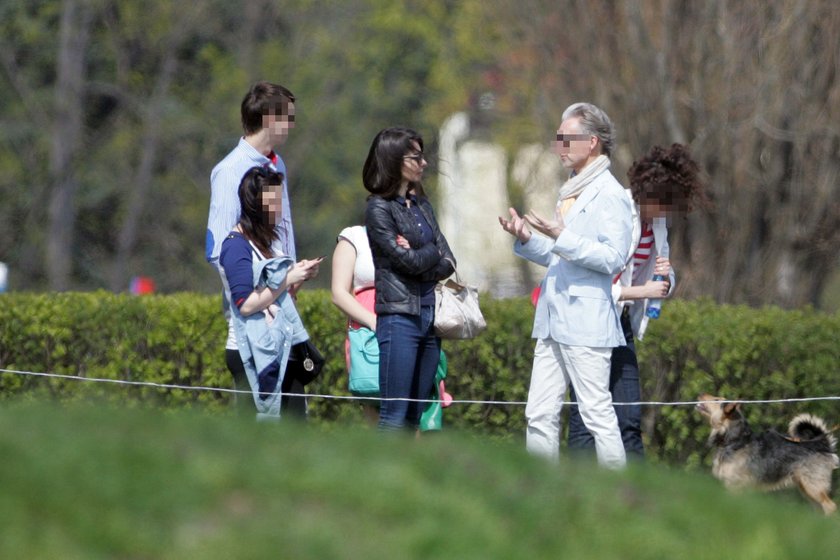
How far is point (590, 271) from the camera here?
22.3ft

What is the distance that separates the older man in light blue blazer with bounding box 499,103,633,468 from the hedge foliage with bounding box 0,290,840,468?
236 centimetres

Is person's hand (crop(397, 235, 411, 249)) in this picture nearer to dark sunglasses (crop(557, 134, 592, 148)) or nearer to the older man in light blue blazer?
the older man in light blue blazer

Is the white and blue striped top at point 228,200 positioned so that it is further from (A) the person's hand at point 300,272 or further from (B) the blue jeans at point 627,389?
(B) the blue jeans at point 627,389

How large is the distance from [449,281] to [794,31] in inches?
270

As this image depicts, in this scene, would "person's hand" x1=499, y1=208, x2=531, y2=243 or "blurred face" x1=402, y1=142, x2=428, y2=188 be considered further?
"blurred face" x1=402, y1=142, x2=428, y2=188

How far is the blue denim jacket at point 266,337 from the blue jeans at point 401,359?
0.48m

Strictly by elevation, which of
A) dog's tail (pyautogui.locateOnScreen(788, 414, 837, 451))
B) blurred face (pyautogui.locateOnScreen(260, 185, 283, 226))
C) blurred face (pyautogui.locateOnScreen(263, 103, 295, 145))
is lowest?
dog's tail (pyautogui.locateOnScreen(788, 414, 837, 451))

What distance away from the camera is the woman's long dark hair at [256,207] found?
6.69m

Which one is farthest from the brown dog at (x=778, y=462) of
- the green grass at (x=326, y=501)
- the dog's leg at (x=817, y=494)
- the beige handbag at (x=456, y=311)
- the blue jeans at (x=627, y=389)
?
the green grass at (x=326, y=501)

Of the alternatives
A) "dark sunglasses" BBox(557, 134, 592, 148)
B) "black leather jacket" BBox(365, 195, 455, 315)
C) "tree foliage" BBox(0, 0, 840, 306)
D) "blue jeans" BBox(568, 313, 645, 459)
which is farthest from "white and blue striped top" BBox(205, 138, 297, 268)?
"tree foliage" BBox(0, 0, 840, 306)

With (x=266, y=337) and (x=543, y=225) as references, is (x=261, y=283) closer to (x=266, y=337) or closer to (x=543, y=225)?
(x=266, y=337)

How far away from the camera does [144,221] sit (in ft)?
82.7

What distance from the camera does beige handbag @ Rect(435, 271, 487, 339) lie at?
7.00 metres

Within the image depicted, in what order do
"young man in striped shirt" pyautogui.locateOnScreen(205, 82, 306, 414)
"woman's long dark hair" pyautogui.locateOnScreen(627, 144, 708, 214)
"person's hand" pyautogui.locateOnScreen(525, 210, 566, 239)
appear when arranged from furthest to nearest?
"woman's long dark hair" pyautogui.locateOnScreen(627, 144, 708, 214), "young man in striped shirt" pyautogui.locateOnScreen(205, 82, 306, 414), "person's hand" pyautogui.locateOnScreen(525, 210, 566, 239)
